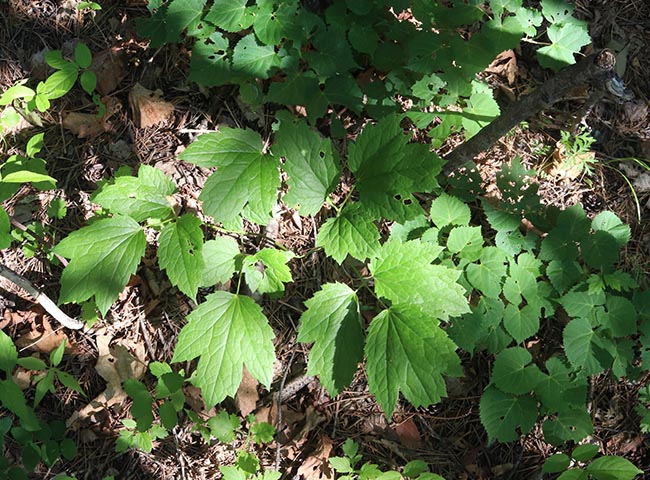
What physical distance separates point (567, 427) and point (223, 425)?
1518 millimetres

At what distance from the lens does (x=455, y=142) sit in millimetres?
3010

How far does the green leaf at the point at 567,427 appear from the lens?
2.36 m

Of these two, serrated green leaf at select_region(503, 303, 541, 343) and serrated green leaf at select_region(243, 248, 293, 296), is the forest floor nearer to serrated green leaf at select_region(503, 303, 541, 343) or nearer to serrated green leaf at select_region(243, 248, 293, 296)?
serrated green leaf at select_region(503, 303, 541, 343)

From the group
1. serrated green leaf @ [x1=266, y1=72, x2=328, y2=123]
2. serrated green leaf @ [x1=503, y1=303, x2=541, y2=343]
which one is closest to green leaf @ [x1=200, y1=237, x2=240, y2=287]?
serrated green leaf @ [x1=266, y1=72, x2=328, y2=123]

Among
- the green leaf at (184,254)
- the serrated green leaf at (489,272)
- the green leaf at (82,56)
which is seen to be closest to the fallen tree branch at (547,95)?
the serrated green leaf at (489,272)

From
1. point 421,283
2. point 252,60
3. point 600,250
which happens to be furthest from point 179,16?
point 600,250

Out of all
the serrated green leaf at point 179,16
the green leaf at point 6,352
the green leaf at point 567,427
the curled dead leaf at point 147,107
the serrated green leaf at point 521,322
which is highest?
the serrated green leaf at point 179,16

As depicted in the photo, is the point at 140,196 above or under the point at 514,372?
above

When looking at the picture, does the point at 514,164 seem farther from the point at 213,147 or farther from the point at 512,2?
the point at 213,147

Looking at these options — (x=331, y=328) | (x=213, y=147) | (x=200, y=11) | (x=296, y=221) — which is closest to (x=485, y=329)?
(x=331, y=328)

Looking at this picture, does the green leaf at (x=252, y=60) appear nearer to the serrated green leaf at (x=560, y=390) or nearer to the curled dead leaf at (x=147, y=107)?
the curled dead leaf at (x=147, y=107)

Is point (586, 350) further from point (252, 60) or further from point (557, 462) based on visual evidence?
point (252, 60)

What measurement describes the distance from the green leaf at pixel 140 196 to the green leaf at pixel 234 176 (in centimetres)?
19

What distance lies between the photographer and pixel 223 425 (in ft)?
7.67
